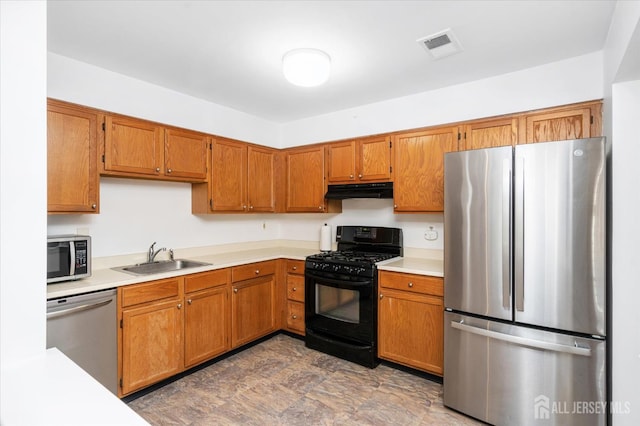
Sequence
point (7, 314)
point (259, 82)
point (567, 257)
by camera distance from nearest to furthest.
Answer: point (7, 314)
point (567, 257)
point (259, 82)

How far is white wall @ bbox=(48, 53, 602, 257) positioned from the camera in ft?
8.30

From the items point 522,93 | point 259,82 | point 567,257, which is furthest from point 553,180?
point 259,82

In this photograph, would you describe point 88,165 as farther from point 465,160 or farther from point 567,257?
point 567,257

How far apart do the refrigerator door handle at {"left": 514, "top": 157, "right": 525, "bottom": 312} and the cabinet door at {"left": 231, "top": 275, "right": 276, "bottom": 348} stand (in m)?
2.30

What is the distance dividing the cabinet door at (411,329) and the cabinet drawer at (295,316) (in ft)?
3.00

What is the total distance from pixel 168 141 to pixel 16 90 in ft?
6.43

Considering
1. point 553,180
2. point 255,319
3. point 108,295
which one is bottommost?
point 255,319

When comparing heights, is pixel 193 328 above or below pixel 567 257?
below

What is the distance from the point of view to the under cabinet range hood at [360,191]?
3.26m

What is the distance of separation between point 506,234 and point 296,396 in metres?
1.88

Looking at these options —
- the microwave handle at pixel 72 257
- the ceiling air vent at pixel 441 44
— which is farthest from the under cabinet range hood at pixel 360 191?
the microwave handle at pixel 72 257

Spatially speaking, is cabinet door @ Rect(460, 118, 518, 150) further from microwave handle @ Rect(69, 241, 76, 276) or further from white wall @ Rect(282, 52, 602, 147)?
microwave handle @ Rect(69, 241, 76, 276)

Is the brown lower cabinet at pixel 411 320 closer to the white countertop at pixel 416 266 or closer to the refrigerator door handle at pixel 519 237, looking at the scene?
the white countertop at pixel 416 266

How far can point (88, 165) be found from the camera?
2.47 meters
